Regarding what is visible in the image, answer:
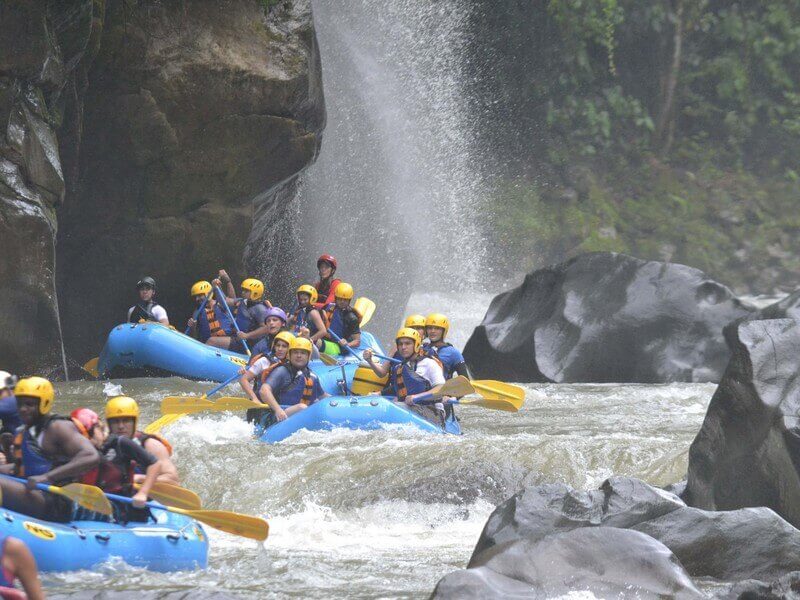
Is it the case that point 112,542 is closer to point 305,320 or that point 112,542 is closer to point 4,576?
point 4,576

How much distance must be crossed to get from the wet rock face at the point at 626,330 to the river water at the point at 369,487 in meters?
3.07

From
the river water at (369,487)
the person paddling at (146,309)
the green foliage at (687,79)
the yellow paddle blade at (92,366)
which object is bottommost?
the yellow paddle blade at (92,366)

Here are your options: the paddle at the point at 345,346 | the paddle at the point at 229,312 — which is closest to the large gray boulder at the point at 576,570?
the paddle at the point at 345,346

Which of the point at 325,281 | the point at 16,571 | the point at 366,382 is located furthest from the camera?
the point at 325,281

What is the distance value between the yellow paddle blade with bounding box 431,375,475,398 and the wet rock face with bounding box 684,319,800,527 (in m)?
2.80

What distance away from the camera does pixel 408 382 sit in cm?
979

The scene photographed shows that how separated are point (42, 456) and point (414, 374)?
4539mm

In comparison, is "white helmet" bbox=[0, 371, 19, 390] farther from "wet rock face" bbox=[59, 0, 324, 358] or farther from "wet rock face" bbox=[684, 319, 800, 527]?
"wet rock face" bbox=[59, 0, 324, 358]

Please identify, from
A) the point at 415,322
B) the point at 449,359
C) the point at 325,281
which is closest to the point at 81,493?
the point at 449,359

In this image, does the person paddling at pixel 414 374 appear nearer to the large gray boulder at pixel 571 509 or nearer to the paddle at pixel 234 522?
the large gray boulder at pixel 571 509

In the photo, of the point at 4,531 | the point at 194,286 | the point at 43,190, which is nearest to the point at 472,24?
the point at 194,286

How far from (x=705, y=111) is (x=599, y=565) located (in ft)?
73.6

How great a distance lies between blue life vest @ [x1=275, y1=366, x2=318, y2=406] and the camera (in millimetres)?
9633

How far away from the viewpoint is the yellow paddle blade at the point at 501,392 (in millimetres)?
10423
